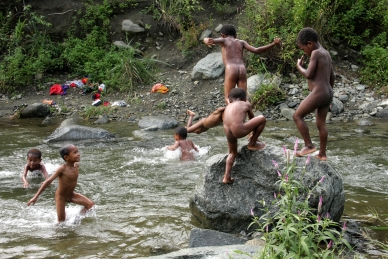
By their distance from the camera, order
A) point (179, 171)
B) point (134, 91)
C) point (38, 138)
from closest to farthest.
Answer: point (179, 171) < point (38, 138) < point (134, 91)

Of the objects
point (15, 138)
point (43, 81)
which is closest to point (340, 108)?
point (15, 138)

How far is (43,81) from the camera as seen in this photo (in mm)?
15297

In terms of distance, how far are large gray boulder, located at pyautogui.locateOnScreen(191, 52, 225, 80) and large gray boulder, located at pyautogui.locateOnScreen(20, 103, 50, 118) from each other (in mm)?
4082

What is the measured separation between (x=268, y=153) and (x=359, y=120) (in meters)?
6.79

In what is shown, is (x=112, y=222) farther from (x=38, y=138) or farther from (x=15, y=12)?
(x=15, y=12)

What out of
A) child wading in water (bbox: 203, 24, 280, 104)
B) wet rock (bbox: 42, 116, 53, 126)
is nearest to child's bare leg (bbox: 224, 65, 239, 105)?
child wading in water (bbox: 203, 24, 280, 104)

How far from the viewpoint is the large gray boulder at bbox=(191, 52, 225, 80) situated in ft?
45.4

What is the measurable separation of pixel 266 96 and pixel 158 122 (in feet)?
9.14

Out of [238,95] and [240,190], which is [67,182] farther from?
[238,95]

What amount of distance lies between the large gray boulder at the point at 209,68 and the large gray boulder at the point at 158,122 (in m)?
2.14

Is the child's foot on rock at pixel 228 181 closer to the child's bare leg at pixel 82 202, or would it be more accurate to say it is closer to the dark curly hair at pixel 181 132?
the child's bare leg at pixel 82 202

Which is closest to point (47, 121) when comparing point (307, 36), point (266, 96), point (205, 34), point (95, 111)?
point (95, 111)

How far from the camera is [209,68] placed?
1385 centimetres

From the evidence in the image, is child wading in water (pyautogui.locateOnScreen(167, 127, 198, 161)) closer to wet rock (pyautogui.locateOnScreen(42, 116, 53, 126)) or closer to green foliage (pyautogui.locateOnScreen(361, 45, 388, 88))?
wet rock (pyautogui.locateOnScreen(42, 116, 53, 126))
